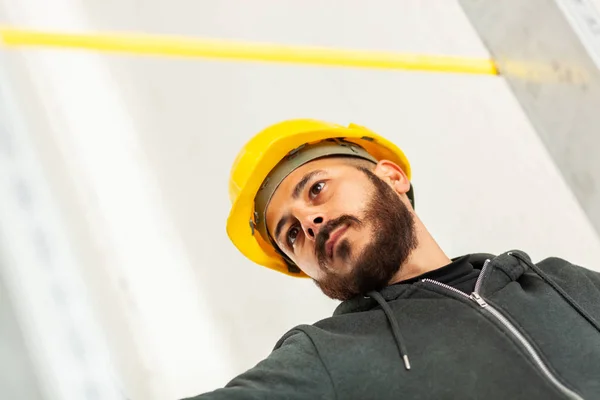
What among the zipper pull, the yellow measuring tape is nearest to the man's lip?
the zipper pull

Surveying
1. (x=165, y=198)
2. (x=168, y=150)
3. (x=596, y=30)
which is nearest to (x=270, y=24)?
(x=168, y=150)

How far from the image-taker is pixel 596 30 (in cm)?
134

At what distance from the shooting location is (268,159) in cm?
118

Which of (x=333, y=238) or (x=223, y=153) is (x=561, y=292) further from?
(x=223, y=153)

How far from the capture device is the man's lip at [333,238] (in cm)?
102

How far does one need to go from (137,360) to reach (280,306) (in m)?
0.37

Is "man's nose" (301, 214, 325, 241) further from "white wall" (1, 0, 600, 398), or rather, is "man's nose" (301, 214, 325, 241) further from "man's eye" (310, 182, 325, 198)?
"white wall" (1, 0, 600, 398)

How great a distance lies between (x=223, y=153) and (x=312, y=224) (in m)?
0.56

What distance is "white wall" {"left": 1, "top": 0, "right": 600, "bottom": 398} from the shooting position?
4.30ft

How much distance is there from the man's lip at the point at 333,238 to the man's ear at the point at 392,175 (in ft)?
0.66

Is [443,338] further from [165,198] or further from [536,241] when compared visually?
[165,198]

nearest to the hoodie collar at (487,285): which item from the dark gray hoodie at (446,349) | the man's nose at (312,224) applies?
the dark gray hoodie at (446,349)

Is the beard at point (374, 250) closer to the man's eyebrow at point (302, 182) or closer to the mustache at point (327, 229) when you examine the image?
the mustache at point (327, 229)

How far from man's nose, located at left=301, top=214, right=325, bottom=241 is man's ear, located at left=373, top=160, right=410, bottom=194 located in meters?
0.19
